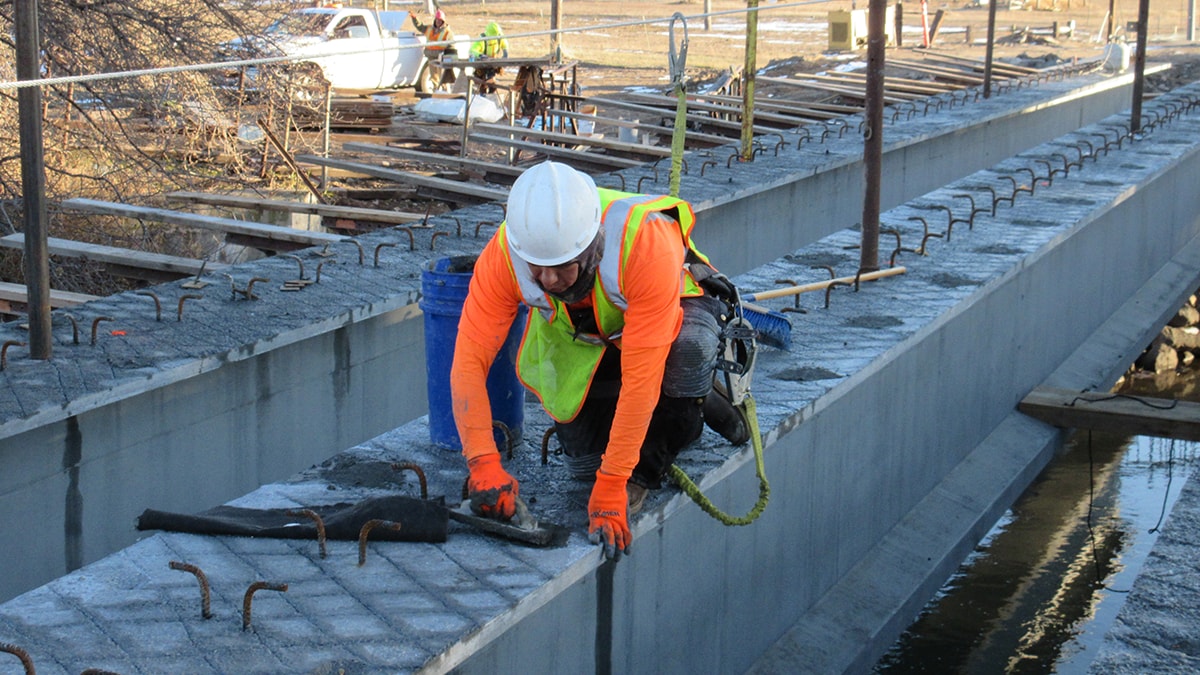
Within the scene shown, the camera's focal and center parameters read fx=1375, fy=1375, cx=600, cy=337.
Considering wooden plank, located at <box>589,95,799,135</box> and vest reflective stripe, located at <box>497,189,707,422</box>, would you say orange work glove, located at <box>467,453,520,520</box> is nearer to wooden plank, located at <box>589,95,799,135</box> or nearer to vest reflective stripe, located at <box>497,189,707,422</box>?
vest reflective stripe, located at <box>497,189,707,422</box>

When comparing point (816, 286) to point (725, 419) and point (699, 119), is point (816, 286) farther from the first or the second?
point (699, 119)

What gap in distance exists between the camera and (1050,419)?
8898 mm

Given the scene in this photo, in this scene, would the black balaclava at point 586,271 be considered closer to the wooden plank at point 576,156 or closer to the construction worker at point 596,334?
the construction worker at point 596,334

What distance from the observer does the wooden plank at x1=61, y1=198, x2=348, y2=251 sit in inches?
349

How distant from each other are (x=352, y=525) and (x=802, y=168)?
26.4 ft

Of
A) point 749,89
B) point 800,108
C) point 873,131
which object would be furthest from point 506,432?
point 800,108

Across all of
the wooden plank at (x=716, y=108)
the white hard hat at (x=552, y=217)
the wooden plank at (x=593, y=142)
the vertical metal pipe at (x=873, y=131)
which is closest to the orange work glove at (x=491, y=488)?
the white hard hat at (x=552, y=217)

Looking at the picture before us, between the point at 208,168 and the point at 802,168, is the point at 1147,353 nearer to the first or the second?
the point at 802,168

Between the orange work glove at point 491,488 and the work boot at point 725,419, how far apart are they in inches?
38.6

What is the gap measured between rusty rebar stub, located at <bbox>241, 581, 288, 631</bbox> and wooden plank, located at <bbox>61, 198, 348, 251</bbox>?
17.0 feet

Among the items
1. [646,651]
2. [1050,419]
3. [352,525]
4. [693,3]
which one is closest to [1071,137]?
[1050,419]

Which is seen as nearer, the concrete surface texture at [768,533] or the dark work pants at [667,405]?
the concrete surface texture at [768,533]

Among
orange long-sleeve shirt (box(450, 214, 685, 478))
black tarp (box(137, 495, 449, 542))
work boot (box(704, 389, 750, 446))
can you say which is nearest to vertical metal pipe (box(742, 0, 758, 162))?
work boot (box(704, 389, 750, 446))

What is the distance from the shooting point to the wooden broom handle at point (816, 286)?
7410mm
